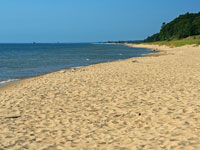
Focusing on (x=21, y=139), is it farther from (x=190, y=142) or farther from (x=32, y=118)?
(x=190, y=142)

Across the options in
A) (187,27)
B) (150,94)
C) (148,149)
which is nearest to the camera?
(148,149)

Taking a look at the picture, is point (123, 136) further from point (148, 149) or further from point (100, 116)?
point (100, 116)

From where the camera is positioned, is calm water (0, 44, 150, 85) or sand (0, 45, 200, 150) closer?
sand (0, 45, 200, 150)

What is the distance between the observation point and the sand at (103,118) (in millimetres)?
5758

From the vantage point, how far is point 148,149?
17.4ft

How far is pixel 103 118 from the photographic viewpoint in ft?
25.2

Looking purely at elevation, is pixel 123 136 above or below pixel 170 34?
below

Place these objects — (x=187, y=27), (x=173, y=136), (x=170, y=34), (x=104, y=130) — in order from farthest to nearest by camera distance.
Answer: (x=170, y=34)
(x=187, y=27)
(x=104, y=130)
(x=173, y=136)

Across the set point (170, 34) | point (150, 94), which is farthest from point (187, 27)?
point (150, 94)

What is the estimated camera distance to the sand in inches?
227

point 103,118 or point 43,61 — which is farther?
point 43,61

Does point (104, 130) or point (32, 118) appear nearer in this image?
point (104, 130)

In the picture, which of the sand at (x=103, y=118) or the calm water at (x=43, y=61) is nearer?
the sand at (x=103, y=118)

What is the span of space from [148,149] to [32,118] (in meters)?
3.97
